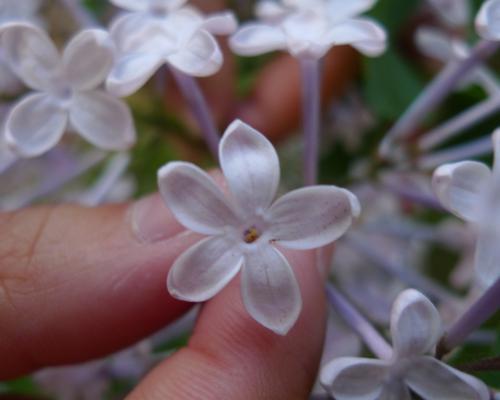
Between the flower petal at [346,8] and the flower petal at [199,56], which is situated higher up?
the flower petal at [199,56]

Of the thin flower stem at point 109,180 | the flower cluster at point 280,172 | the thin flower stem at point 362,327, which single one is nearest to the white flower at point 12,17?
the flower cluster at point 280,172

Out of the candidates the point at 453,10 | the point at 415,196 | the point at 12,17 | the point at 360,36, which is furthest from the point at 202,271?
the point at 453,10

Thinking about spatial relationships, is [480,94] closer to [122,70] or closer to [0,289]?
[122,70]

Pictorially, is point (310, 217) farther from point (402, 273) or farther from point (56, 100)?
point (402, 273)

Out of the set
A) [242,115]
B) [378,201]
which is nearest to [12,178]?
[242,115]

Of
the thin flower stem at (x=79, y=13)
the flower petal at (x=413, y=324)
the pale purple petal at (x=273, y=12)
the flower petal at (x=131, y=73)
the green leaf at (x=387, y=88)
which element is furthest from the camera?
the green leaf at (x=387, y=88)

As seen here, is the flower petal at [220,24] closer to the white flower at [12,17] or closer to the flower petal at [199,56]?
the flower petal at [199,56]
